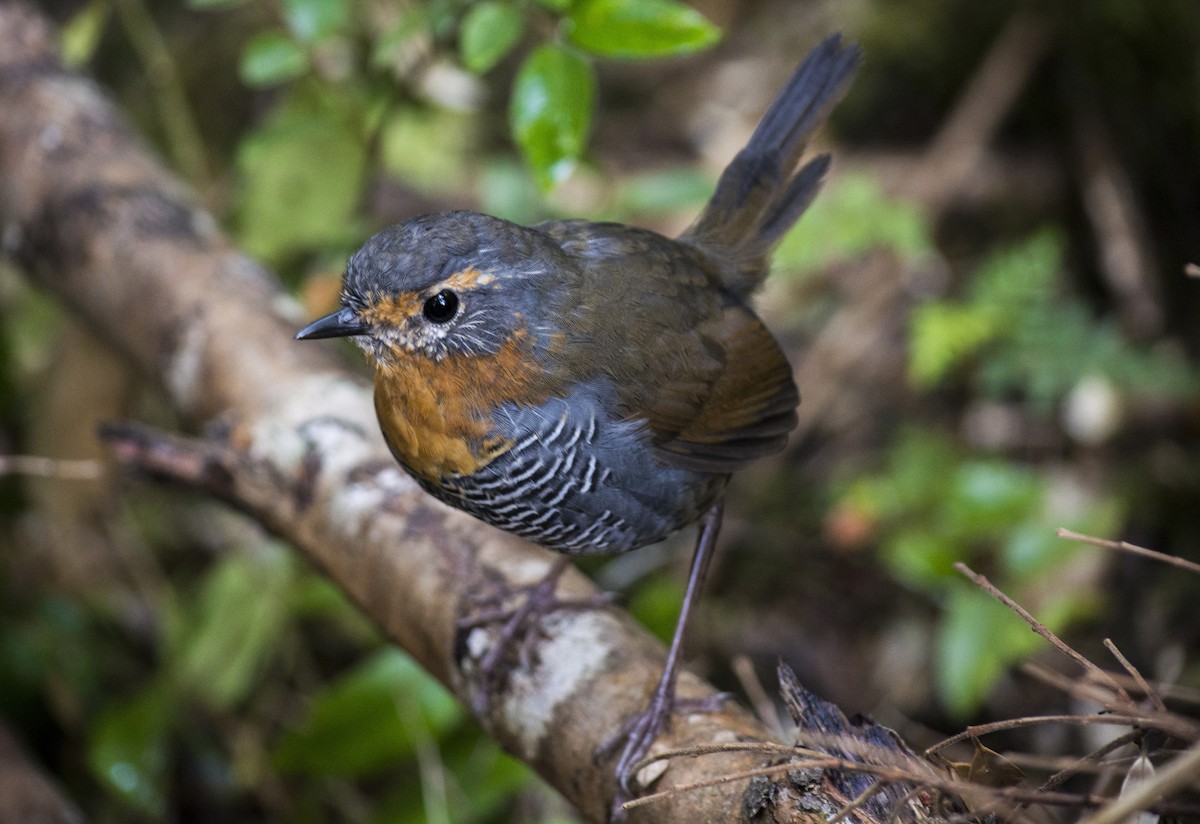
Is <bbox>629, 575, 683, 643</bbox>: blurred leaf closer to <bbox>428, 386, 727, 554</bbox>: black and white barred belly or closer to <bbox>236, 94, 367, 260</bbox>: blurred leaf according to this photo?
<bbox>428, 386, 727, 554</bbox>: black and white barred belly

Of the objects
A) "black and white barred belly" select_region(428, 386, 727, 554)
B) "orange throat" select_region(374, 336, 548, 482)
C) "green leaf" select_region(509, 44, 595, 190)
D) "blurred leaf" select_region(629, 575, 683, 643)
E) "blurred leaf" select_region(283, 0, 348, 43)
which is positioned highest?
"blurred leaf" select_region(283, 0, 348, 43)

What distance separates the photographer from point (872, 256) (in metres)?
5.22

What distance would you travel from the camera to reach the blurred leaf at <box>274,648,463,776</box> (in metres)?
3.35

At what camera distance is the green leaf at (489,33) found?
2.90 meters

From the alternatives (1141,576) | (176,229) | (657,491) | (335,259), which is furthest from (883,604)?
(176,229)

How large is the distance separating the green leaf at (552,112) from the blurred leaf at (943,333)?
1830 millimetres

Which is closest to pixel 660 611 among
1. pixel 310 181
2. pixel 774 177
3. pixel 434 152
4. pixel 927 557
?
pixel 927 557

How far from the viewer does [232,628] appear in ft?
12.4

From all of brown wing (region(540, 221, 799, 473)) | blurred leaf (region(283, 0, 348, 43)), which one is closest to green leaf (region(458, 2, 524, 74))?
brown wing (region(540, 221, 799, 473))

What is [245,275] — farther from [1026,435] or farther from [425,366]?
[1026,435]

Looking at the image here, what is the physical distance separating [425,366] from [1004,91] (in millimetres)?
3659

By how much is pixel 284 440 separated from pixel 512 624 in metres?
0.89

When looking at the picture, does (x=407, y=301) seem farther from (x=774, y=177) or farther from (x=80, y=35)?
(x=80, y=35)

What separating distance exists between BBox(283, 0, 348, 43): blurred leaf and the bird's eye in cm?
137
